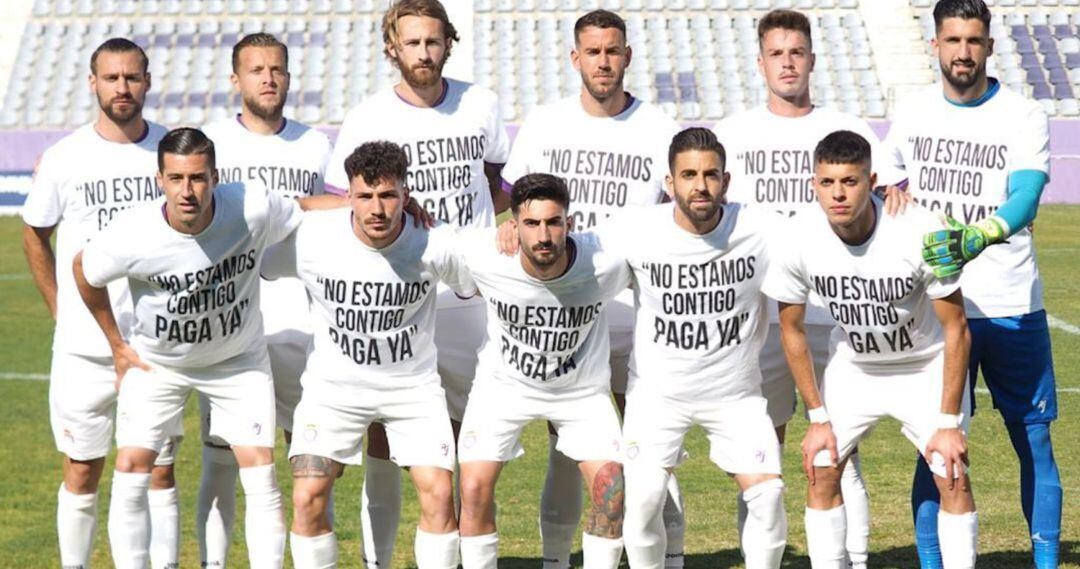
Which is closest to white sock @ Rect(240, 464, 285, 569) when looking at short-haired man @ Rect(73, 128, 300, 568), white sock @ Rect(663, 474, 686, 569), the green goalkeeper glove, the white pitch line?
short-haired man @ Rect(73, 128, 300, 568)

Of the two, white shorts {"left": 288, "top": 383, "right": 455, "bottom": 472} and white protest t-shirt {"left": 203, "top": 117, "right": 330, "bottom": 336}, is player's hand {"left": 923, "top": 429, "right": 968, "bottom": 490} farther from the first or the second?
white protest t-shirt {"left": 203, "top": 117, "right": 330, "bottom": 336}

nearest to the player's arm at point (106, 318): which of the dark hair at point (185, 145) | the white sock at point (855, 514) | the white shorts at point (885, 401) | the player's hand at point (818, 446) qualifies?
the dark hair at point (185, 145)

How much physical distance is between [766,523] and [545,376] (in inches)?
40.7

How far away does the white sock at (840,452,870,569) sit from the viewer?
6305 mm

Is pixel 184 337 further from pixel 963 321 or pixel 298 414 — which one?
pixel 963 321

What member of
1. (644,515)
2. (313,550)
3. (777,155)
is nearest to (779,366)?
(777,155)

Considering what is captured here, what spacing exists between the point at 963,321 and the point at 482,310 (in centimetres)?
214

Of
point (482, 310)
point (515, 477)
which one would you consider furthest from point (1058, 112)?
point (482, 310)

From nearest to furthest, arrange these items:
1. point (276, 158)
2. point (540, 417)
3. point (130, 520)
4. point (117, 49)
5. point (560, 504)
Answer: point (540, 417)
point (130, 520)
point (117, 49)
point (276, 158)
point (560, 504)

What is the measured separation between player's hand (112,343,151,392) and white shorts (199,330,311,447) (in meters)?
0.61

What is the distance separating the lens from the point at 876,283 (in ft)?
18.5

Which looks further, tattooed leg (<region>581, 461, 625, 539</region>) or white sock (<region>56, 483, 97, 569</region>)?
white sock (<region>56, 483, 97, 569</region>)

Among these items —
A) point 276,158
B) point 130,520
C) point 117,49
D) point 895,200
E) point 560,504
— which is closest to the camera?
point 895,200

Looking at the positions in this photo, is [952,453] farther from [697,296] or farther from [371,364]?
[371,364]
